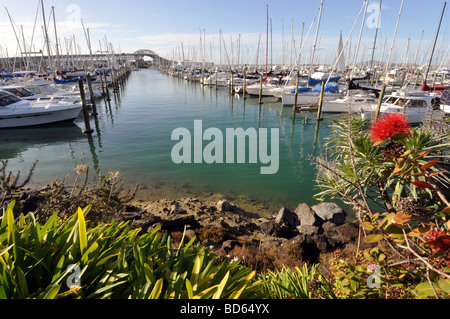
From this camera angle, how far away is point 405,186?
120 inches

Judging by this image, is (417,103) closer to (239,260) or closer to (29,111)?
(239,260)

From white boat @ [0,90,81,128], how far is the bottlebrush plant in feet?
79.0

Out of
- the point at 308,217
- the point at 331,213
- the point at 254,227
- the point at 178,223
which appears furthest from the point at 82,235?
the point at 331,213

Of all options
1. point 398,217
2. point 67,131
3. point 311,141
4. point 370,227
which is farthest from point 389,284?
point 67,131

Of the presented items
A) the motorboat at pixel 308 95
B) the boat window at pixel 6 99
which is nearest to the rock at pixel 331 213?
the motorboat at pixel 308 95

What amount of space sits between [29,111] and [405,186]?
25253 millimetres

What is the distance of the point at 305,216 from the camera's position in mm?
8539

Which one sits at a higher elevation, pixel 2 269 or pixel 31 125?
pixel 2 269

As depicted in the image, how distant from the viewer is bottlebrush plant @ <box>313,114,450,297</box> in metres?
1.75

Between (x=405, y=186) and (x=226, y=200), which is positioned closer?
(x=405, y=186)

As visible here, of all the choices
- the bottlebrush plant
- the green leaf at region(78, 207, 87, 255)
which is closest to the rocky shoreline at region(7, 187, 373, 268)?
the bottlebrush plant

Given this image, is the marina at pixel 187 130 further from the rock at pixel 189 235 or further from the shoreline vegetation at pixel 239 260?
the rock at pixel 189 235

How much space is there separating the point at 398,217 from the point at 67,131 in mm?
24388
